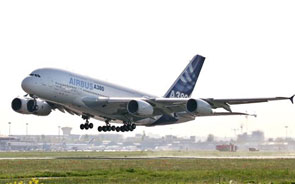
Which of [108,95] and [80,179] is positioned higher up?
[108,95]

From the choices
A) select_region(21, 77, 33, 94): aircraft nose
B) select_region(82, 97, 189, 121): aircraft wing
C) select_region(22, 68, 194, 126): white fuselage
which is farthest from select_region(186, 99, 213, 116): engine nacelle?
select_region(21, 77, 33, 94): aircraft nose

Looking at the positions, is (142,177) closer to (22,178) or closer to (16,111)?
(22,178)

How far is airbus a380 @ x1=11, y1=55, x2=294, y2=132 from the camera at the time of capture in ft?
187

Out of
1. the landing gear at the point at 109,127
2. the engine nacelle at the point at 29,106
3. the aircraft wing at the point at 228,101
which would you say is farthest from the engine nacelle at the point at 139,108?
the engine nacelle at the point at 29,106

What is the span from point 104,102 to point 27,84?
949 centimetres

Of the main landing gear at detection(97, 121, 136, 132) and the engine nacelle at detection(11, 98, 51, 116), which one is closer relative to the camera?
the engine nacelle at detection(11, 98, 51, 116)

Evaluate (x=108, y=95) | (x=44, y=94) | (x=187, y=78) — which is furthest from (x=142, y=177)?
(x=187, y=78)

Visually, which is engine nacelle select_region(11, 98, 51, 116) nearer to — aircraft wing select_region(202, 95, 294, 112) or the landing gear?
the landing gear

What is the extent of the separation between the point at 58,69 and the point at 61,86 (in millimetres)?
1909

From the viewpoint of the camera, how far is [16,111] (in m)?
65.4

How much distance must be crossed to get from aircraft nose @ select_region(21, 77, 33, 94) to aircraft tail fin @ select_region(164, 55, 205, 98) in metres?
21.2

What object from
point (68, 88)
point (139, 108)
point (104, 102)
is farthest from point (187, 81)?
point (68, 88)

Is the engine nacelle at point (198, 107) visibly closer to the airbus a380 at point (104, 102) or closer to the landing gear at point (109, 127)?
the airbus a380 at point (104, 102)

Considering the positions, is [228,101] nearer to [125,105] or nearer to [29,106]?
[125,105]
